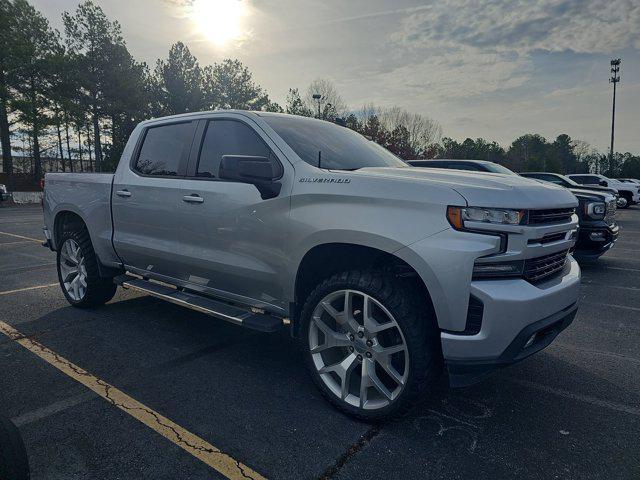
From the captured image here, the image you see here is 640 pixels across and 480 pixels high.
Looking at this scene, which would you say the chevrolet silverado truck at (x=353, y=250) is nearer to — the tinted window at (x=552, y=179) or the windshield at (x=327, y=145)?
the windshield at (x=327, y=145)

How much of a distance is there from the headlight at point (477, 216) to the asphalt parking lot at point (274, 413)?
4.23ft

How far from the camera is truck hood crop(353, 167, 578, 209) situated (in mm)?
2398

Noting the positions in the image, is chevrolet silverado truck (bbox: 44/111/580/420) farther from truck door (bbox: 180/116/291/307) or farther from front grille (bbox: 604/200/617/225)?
front grille (bbox: 604/200/617/225)

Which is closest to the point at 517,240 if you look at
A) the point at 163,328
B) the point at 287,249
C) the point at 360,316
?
the point at 360,316

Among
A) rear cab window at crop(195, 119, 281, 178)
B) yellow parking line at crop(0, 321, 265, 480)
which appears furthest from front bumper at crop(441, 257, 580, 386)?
rear cab window at crop(195, 119, 281, 178)

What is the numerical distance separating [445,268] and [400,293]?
36 cm

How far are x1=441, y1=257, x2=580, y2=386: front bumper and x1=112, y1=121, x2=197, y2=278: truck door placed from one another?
2462 mm

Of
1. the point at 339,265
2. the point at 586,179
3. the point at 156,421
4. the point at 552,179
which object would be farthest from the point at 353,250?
→ the point at 586,179

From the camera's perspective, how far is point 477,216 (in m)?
2.37

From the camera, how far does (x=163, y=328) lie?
454 cm

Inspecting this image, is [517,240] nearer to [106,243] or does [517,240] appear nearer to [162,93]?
[106,243]

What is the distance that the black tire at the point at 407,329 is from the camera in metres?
2.54

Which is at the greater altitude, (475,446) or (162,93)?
(162,93)

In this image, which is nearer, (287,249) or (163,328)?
(287,249)
